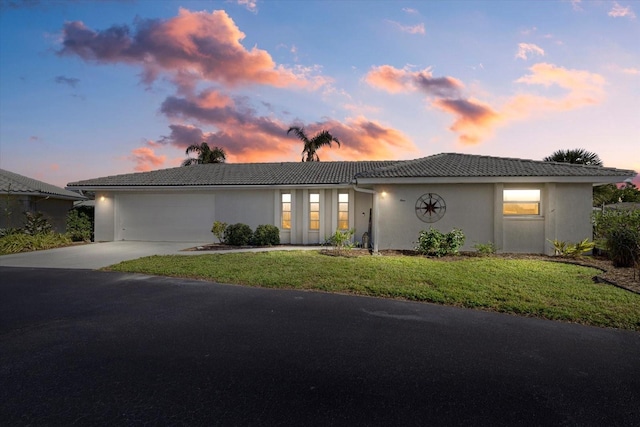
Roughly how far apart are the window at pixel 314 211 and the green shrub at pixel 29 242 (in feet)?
38.3

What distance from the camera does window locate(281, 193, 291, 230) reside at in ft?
52.5

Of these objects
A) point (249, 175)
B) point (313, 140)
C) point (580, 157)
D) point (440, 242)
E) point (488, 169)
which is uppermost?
point (313, 140)

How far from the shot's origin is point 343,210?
15.5m

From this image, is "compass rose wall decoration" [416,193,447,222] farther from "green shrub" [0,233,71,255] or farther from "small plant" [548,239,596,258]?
"green shrub" [0,233,71,255]

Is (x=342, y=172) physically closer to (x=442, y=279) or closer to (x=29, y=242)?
(x=442, y=279)

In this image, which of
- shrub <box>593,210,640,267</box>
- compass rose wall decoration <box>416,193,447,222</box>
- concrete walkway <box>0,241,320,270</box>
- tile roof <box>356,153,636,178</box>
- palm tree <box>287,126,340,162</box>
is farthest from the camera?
palm tree <box>287,126,340,162</box>

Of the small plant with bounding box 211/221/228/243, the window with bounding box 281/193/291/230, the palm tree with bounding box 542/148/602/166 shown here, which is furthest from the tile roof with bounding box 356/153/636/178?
the palm tree with bounding box 542/148/602/166

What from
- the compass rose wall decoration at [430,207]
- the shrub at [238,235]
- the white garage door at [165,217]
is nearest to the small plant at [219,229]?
the shrub at [238,235]

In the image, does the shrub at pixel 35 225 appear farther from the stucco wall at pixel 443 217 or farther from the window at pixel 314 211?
the stucco wall at pixel 443 217

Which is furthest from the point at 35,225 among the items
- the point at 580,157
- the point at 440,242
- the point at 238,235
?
the point at 580,157

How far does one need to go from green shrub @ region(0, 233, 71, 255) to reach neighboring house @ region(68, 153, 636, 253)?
2.18 meters

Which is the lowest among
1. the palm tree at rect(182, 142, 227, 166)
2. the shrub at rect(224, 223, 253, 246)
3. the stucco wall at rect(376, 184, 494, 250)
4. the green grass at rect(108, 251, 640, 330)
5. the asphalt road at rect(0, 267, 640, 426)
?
the asphalt road at rect(0, 267, 640, 426)

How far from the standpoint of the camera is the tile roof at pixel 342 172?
12.4m

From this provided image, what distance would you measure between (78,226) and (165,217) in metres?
4.67
